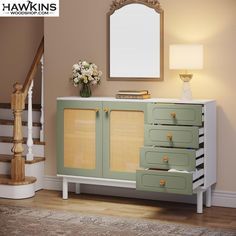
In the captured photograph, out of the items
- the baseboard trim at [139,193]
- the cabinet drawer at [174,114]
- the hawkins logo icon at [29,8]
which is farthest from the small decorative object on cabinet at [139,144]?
the hawkins logo icon at [29,8]

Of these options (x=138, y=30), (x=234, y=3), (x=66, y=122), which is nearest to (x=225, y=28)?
(x=234, y=3)

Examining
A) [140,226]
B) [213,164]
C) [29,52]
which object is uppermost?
[29,52]

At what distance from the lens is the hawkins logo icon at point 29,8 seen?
21.3 feet

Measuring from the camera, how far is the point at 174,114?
17.8 feet

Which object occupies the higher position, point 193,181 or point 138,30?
point 138,30

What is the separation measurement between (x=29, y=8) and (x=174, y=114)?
7.71ft

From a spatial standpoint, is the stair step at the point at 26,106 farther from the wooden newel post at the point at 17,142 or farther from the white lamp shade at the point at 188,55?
the white lamp shade at the point at 188,55

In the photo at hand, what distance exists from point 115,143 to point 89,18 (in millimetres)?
1246

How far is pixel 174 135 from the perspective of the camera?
5.43 meters

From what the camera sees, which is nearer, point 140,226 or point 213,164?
point 140,226

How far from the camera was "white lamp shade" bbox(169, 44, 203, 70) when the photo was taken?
5.46 meters

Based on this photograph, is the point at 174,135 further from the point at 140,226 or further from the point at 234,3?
the point at 234,3

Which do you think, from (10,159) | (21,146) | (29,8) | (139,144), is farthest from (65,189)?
(29,8)

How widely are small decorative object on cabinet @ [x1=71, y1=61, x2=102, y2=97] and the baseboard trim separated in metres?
0.91
